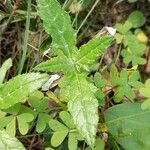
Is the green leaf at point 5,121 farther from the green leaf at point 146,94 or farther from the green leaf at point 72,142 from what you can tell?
the green leaf at point 146,94

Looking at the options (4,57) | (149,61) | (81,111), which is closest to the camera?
(81,111)

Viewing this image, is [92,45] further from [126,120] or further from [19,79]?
[126,120]

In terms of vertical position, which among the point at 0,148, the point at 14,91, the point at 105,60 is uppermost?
the point at 14,91

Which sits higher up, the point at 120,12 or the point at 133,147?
the point at 120,12

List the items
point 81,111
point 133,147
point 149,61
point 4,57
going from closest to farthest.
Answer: point 81,111 → point 133,147 → point 4,57 → point 149,61

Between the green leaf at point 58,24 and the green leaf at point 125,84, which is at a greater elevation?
the green leaf at point 58,24

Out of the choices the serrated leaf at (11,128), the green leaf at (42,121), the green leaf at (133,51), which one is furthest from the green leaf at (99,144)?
the green leaf at (133,51)

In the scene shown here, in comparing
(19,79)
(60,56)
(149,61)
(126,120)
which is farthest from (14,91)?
(149,61)

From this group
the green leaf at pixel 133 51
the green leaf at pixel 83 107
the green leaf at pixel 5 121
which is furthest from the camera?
the green leaf at pixel 133 51
